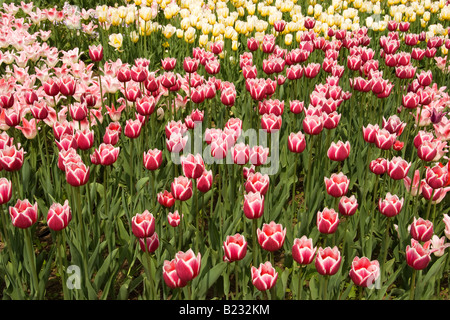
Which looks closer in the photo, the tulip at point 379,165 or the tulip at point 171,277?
the tulip at point 171,277

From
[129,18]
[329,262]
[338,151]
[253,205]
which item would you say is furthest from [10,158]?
[129,18]

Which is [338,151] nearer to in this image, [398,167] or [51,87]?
[398,167]

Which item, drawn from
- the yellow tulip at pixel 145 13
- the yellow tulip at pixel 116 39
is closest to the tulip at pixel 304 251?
the yellow tulip at pixel 116 39

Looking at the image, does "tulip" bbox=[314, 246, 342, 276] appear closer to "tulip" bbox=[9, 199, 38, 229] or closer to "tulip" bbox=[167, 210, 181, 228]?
"tulip" bbox=[167, 210, 181, 228]

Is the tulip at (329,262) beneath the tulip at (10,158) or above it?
beneath

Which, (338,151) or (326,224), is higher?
(338,151)

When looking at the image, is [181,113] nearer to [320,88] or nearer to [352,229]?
[320,88]

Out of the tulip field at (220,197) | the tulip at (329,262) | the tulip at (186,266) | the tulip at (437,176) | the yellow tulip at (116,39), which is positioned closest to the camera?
the tulip at (186,266)

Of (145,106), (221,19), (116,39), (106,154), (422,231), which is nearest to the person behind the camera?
(422,231)

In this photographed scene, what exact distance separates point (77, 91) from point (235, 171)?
4.85 ft

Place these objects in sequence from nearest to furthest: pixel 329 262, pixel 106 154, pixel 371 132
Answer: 1. pixel 329 262
2. pixel 106 154
3. pixel 371 132

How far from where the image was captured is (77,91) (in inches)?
154

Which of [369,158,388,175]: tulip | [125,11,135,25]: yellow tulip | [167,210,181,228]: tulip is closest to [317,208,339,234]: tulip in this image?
[369,158,388,175]: tulip

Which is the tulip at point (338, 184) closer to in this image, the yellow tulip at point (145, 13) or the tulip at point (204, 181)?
the tulip at point (204, 181)
